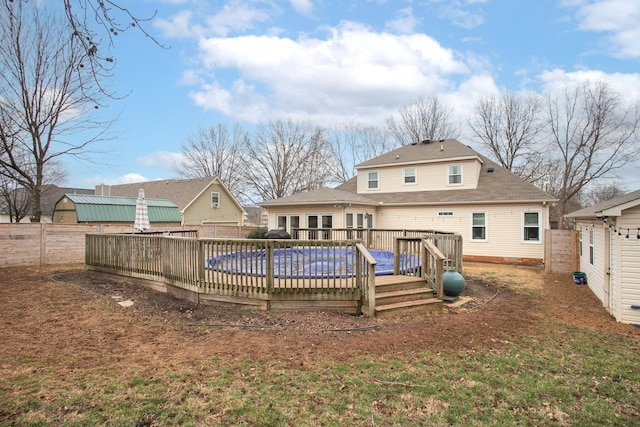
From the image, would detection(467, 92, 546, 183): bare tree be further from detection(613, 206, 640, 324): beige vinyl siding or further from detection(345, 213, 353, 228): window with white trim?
detection(613, 206, 640, 324): beige vinyl siding

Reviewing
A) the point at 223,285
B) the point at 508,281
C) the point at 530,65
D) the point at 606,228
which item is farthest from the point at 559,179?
the point at 223,285

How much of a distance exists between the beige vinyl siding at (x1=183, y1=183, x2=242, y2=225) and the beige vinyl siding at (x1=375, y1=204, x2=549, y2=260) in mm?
15738

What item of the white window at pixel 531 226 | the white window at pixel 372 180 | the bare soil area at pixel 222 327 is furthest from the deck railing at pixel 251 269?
the white window at pixel 372 180

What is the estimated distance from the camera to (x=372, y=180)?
20047 millimetres

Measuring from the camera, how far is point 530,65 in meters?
17.2

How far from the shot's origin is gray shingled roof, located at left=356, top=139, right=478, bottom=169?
58.6 feet

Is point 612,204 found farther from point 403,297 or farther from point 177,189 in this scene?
point 177,189

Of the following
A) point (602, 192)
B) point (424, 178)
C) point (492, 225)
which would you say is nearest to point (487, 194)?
point (492, 225)

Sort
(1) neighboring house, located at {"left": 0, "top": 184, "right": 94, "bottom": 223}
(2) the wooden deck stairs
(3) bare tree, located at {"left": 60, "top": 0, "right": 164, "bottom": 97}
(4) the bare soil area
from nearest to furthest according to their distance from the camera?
(3) bare tree, located at {"left": 60, "top": 0, "right": 164, "bottom": 97} → (4) the bare soil area → (2) the wooden deck stairs → (1) neighboring house, located at {"left": 0, "top": 184, "right": 94, "bottom": 223}

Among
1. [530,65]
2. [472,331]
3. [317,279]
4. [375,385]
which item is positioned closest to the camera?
[375,385]

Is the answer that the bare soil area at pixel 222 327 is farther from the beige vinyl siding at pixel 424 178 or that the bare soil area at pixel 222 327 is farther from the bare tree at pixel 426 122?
the bare tree at pixel 426 122

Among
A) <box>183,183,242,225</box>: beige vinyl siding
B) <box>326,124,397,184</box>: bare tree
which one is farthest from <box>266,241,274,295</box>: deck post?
<box>326,124,397,184</box>: bare tree

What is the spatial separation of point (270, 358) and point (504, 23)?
37.2 ft

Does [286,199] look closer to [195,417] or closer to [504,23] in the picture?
[504,23]
